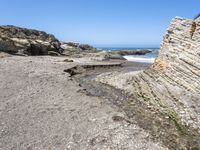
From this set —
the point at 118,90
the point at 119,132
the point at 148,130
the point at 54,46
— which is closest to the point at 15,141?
the point at 119,132

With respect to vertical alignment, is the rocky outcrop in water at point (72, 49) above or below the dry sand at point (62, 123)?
below

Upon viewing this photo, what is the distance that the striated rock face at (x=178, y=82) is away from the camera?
1483 cm

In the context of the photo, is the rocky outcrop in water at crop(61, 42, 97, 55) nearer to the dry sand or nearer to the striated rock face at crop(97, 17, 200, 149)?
the striated rock face at crop(97, 17, 200, 149)

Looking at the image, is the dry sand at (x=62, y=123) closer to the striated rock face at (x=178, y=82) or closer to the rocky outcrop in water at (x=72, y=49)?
the striated rock face at (x=178, y=82)

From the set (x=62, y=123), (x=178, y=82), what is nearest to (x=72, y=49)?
(x=178, y=82)

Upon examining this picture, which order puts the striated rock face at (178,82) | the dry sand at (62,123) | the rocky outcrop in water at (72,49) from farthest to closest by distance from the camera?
1. the rocky outcrop in water at (72,49)
2. the striated rock face at (178,82)
3. the dry sand at (62,123)

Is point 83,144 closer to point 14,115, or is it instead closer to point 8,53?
point 14,115

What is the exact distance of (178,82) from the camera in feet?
56.3

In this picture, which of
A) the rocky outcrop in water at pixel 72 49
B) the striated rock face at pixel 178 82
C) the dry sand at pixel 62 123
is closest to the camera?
the dry sand at pixel 62 123

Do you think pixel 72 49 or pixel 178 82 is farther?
pixel 72 49

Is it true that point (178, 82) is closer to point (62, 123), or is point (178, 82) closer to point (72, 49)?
point (62, 123)

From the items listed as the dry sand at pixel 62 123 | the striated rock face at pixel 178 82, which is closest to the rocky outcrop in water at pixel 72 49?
the striated rock face at pixel 178 82

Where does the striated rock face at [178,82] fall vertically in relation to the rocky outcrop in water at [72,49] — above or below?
above

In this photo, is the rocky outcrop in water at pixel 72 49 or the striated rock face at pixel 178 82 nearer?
the striated rock face at pixel 178 82
